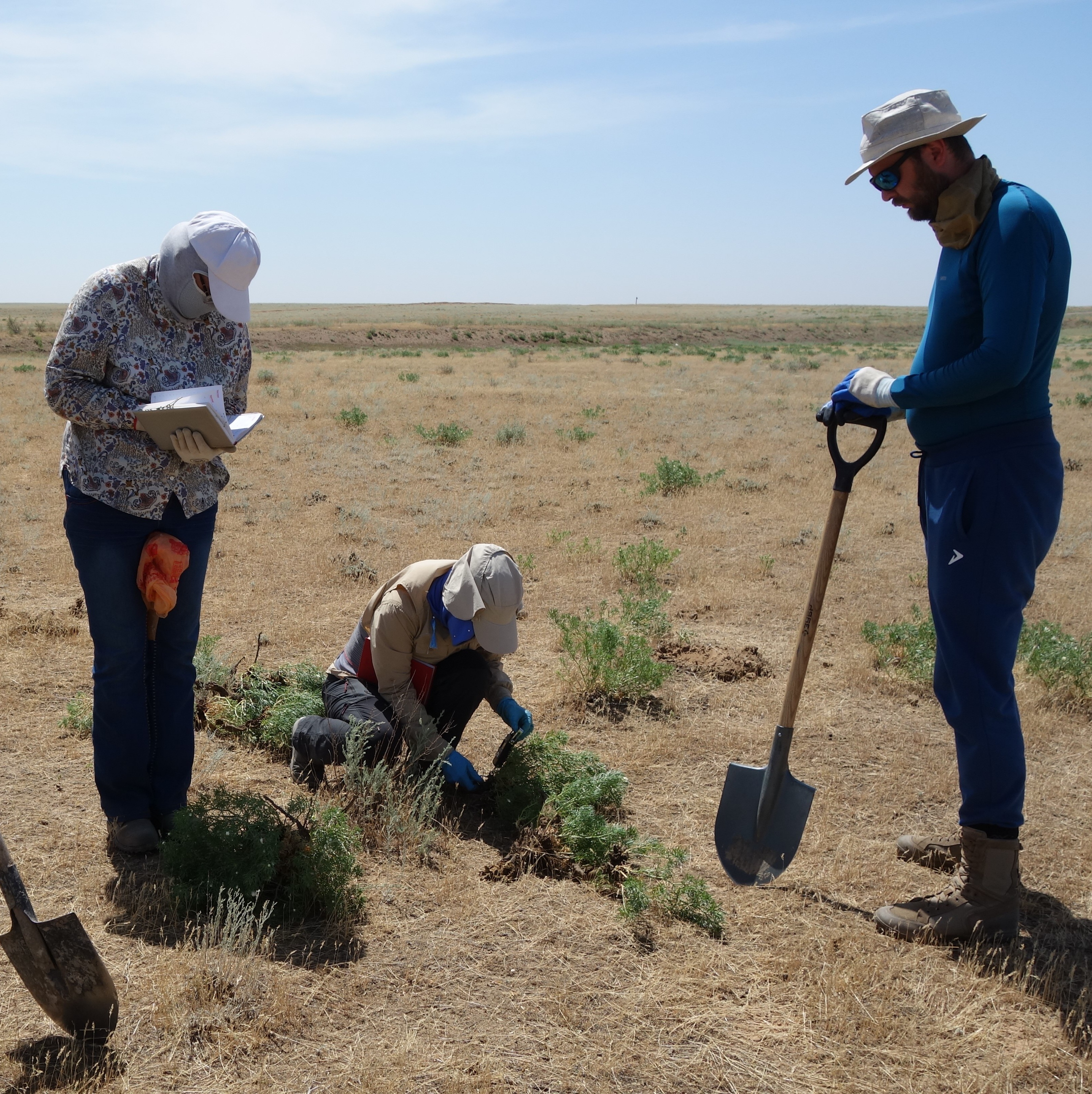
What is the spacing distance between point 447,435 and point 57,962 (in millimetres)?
11148

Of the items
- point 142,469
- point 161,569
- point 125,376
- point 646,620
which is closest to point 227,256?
point 125,376

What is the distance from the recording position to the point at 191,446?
9.71ft

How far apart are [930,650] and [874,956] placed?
285cm

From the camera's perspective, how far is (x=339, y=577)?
23.7 feet

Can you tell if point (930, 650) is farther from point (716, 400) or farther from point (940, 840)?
point (716, 400)

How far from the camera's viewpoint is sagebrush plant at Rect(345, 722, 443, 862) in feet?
11.6

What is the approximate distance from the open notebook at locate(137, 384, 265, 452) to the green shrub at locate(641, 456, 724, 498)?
25.4ft

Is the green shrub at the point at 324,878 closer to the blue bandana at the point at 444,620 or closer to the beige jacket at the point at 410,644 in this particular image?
the beige jacket at the point at 410,644

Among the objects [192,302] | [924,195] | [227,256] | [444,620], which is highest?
[924,195]

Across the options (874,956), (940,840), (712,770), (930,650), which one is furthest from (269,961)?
(930,650)

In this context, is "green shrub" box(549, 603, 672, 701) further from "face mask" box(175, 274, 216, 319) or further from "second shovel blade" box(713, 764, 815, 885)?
"face mask" box(175, 274, 216, 319)

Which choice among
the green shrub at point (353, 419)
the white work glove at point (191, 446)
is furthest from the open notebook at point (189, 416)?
the green shrub at point (353, 419)

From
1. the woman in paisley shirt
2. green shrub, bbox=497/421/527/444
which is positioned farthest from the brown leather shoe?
green shrub, bbox=497/421/527/444

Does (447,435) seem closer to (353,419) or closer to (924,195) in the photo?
(353,419)
